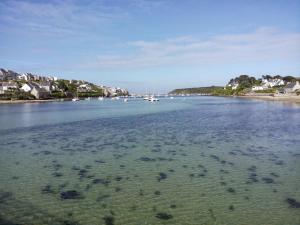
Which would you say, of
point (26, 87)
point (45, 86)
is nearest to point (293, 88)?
point (45, 86)

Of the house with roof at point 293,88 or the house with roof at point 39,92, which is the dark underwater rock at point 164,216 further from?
the house with roof at point 39,92

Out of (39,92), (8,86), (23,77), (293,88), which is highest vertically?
(23,77)

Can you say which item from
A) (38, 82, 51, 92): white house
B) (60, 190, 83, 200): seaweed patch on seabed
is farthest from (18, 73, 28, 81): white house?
(60, 190, 83, 200): seaweed patch on seabed

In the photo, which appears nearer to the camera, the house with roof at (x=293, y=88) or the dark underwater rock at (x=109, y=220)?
the dark underwater rock at (x=109, y=220)

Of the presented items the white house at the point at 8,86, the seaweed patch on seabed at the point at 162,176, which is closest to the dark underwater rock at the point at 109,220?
the seaweed patch on seabed at the point at 162,176

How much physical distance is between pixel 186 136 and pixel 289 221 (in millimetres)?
16867

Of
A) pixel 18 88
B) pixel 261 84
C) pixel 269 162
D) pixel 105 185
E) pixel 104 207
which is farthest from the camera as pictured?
pixel 261 84

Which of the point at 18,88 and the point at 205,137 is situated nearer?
the point at 205,137

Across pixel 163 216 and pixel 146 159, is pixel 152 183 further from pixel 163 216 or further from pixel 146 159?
pixel 146 159

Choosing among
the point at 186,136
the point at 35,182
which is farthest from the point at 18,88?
the point at 35,182

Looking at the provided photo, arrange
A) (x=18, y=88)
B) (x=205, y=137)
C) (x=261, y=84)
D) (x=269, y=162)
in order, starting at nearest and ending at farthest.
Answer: (x=269, y=162) → (x=205, y=137) → (x=18, y=88) → (x=261, y=84)

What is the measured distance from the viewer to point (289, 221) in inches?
368

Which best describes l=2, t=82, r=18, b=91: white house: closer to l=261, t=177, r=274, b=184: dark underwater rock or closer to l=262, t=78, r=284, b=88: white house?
l=262, t=78, r=284, b=88: white house

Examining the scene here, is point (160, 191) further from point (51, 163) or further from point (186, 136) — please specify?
point (186, 136)
